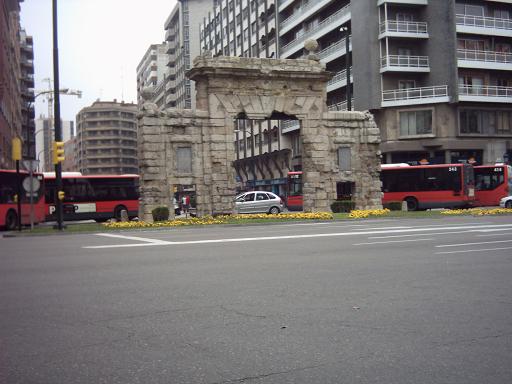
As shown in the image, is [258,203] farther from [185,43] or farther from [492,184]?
[185,43]

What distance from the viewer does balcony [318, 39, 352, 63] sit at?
48.3 m

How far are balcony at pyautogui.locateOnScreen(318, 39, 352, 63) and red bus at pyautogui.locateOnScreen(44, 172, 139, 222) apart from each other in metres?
21.4

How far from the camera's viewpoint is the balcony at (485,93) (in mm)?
44656

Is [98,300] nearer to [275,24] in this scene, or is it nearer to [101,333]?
[101,333]

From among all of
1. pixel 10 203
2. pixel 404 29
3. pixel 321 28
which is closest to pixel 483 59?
pixel 404 29

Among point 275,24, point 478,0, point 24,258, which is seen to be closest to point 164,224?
point 24,258

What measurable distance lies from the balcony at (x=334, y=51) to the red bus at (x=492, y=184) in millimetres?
15613

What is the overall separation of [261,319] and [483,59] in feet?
150

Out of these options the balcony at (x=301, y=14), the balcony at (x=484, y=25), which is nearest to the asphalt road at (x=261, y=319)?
the balcony at (x=484, y=25)

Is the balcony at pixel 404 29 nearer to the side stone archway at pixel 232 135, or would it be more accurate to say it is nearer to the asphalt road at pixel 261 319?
the side stone archway at pixel 232 135

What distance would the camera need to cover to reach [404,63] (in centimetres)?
4578

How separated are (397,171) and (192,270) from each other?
2969 centimetres

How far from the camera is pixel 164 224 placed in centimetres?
2341

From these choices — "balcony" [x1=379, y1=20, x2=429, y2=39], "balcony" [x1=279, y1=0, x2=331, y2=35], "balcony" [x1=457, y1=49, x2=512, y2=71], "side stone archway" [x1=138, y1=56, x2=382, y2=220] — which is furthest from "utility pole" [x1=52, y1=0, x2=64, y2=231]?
"balcony" [x1=279, y1=0, x2=331, y2=35]
